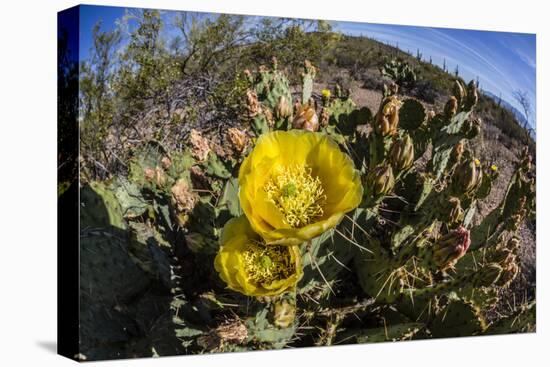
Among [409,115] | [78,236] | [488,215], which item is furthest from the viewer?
[488,215]

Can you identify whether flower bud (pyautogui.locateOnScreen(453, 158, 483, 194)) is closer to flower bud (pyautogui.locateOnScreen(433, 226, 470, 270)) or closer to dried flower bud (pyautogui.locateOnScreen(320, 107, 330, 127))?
flower bud (pyautogui.locateOnScreen(433, 226, 470, 270))

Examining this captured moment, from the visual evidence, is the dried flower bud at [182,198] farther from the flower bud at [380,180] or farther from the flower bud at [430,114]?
the flower bud at [430,114]

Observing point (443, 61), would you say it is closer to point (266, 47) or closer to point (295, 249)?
point (266, 47)

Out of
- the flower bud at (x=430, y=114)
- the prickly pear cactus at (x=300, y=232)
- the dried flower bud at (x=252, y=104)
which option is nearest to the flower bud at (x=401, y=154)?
the prickly pear cactus at (x=300, y=232)

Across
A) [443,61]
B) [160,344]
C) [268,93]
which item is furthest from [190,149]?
[443,61]

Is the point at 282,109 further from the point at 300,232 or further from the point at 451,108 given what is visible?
the point at 451,108

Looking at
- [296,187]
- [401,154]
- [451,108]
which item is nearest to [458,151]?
[451,108]
